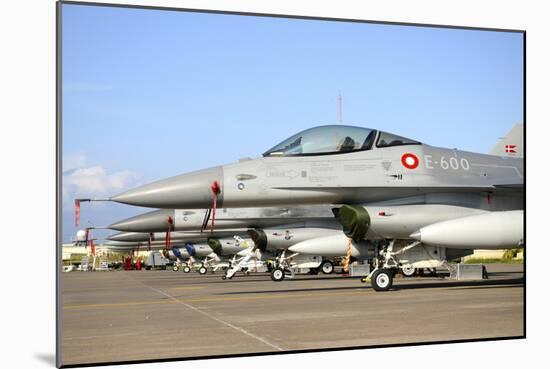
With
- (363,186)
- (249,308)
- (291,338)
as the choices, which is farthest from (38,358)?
(363,186)

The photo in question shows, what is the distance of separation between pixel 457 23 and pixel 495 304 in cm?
398

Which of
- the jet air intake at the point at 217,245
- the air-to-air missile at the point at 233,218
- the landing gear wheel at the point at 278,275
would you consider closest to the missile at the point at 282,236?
the air-to-air missile at the point at 233,218

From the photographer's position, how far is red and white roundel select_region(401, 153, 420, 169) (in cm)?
1176

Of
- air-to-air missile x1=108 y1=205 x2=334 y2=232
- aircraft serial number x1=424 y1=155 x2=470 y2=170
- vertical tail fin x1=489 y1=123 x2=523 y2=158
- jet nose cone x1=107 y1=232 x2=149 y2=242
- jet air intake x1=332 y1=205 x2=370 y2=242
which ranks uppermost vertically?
vertical tail fin x1=489 y1=123 x2=523 y2=158

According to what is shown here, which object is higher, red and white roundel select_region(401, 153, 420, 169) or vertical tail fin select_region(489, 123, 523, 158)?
vertical tail fin select_region(489, 123, 523, 158)

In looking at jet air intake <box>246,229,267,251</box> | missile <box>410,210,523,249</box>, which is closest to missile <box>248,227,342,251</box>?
jet air intake <box>246,229,267,251</box>

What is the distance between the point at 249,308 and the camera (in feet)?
33.0

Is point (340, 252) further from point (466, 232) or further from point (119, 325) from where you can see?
point (119, 325)

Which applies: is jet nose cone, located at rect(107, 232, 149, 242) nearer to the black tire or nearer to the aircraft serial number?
the black tire

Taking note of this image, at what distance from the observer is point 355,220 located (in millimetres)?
11609

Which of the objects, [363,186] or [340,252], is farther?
[340,252]

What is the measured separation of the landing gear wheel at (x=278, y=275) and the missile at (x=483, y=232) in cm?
894

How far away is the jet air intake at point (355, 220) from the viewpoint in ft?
37.9

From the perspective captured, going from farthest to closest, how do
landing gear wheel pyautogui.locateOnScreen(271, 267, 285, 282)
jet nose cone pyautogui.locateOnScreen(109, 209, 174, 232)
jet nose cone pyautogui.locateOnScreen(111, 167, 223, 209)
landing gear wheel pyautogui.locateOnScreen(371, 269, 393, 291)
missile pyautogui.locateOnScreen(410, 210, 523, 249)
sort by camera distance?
1. jet nose cone pyautogui.locateOnScreen(109, 209, 174, 232)
2. landing gear wheel pyautogui.locateOnScreen(271, 267, 285, 282)
3. landing gear wheel pyautogui.locateOnScreen(371, 269, 393, 291)
4. jet nose cone pyautogui.locateOnScreen(111, 167, 223, 209)
5. missile pyautogui.locateOnScreen(410, 210, 523, 249)
